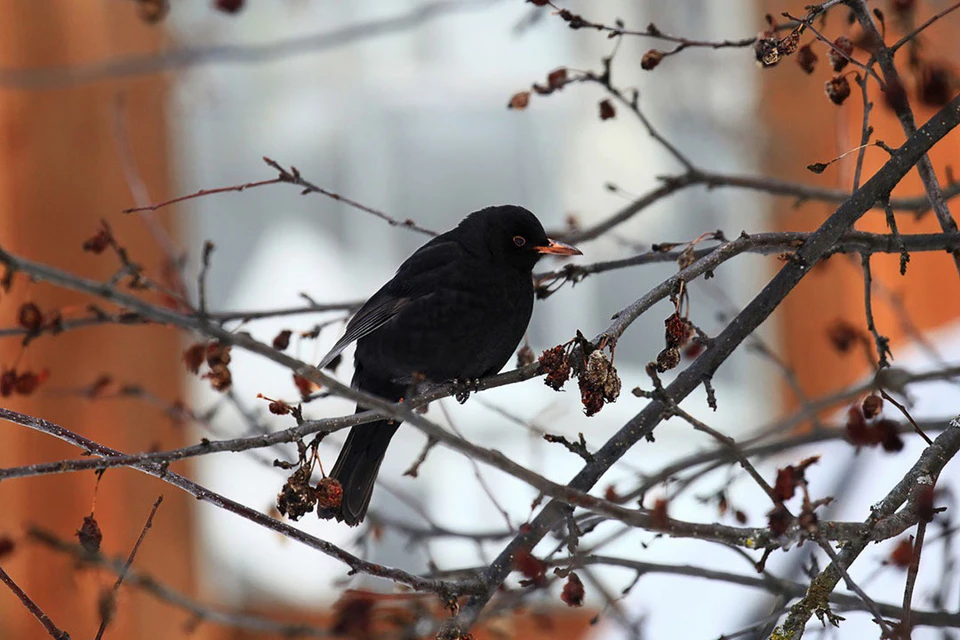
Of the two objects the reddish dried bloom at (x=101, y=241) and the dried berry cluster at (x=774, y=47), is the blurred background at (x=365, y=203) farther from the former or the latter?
the dried berry cluster at (x=774, y=47)

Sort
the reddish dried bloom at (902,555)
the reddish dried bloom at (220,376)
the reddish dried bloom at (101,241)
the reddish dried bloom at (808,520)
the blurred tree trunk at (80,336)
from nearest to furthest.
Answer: the reddish dried bloom at (808,520) < the reddish dried bloom at (902,555) < the reddish dried bloom at (220,376) < the reddish dried bloom at (101,241) < the blurred tree trunk at (80,336)

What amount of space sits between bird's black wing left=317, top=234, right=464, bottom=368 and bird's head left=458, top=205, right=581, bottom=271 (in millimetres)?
77

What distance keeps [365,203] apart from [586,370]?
5.15m

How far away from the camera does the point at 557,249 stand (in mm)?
3408

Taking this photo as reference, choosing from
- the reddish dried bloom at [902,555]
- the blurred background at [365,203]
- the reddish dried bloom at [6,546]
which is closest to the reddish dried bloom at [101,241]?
the reddish dried bloom at [6,546]

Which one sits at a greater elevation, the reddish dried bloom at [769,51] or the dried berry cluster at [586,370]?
the reddish dried bloom at [769,51]

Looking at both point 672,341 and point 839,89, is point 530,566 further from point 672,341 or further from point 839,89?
point 839,89

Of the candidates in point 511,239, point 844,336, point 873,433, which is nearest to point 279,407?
point 873,433

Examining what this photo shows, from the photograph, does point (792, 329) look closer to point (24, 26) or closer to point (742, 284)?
point (742, 284)

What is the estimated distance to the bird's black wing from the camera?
3.47 meters

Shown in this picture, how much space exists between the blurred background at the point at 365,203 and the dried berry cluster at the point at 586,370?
350 centimetres

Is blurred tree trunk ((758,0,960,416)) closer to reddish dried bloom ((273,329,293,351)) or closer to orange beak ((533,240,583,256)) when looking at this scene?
orange beak ((533,240,583,256))

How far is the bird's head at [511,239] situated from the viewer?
3.57 metres

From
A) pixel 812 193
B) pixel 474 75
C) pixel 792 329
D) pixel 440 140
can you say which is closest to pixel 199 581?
pixel 440 140
